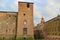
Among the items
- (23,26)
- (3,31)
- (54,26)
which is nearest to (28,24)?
(23,26)

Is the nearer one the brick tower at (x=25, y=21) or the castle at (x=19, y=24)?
the brick tower at (x=25, y=21)

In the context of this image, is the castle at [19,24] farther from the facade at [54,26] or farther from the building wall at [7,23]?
the facade at [54,26]

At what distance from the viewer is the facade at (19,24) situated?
28531 millimetres

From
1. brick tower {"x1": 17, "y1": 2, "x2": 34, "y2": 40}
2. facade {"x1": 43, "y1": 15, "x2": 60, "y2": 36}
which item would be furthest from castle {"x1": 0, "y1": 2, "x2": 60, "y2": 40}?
facade {"x1": 43, "y1": 15, "x2": 60, "y2": 36}

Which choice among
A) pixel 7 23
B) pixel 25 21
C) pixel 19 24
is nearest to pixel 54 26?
pixel 25 21

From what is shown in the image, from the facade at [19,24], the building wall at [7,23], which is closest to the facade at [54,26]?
the facade at [19,24]

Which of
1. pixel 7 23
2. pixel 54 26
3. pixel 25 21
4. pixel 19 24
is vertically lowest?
pixel 54 26

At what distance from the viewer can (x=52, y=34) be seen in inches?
1423

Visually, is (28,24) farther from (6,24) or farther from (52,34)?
(52,34)

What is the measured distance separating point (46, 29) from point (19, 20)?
10755 mm

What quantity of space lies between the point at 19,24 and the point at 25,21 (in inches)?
50.6

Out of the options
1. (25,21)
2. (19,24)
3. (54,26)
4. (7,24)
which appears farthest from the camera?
(54,26)

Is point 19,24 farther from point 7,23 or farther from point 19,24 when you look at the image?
point 7,23

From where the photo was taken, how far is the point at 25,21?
29.0 m
